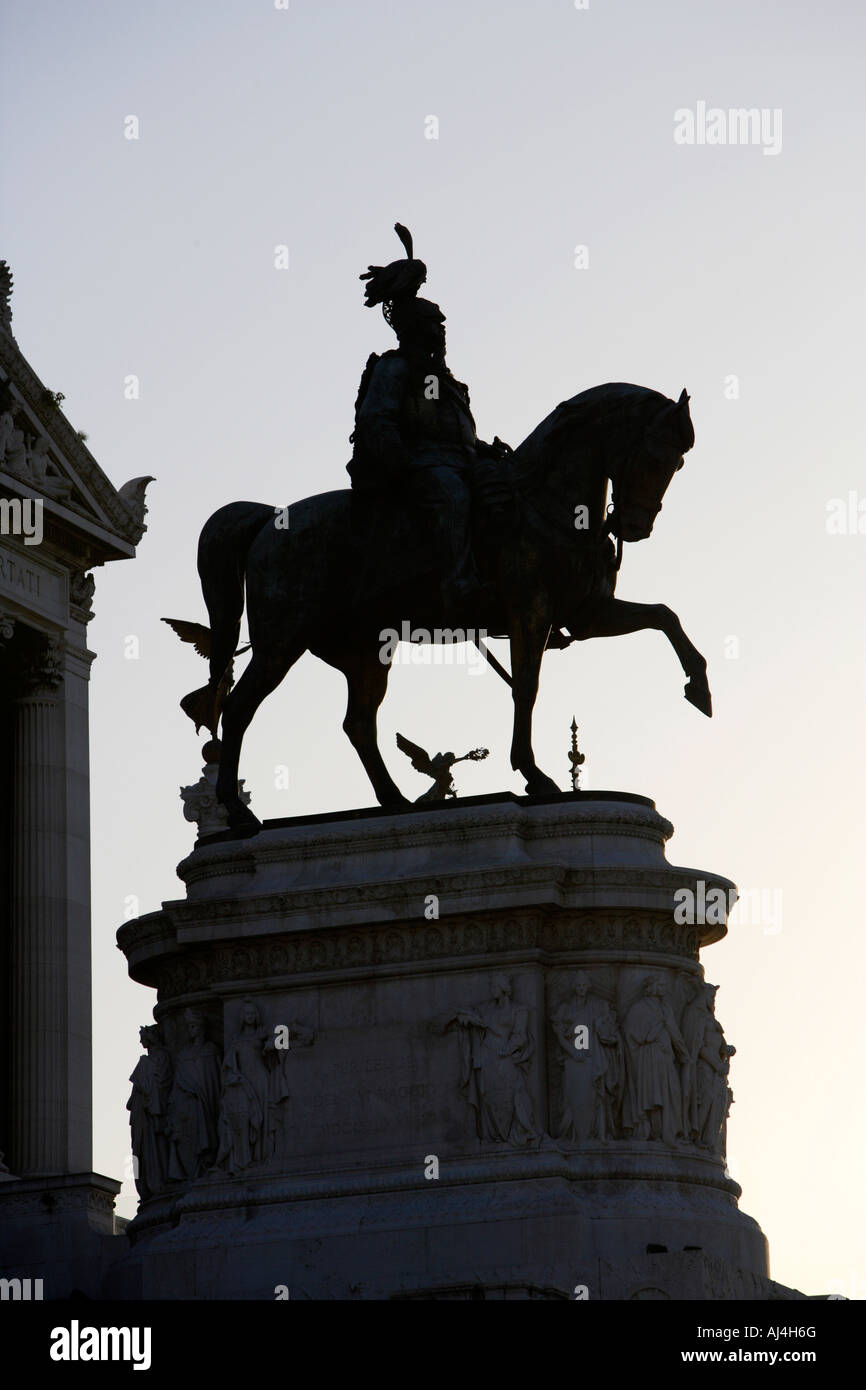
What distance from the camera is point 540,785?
38594 mm

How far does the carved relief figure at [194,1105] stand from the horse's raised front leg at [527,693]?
447 cm

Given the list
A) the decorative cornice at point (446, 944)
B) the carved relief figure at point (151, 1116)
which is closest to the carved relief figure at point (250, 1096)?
the decorative cornice at point (446, 944)

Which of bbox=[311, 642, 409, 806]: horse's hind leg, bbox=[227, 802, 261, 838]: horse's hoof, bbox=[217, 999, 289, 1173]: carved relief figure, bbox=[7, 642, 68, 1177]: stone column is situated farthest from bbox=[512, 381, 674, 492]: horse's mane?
bbox=[7, 642, 68, 1177]: stone column

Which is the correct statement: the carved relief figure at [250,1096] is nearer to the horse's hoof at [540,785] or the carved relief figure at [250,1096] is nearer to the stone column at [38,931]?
the horse's hoof at [540,785]

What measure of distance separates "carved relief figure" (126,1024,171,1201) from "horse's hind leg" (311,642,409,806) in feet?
12.7

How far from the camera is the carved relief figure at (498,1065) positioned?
36.4 meters

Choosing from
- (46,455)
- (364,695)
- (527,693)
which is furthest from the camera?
(46,455)

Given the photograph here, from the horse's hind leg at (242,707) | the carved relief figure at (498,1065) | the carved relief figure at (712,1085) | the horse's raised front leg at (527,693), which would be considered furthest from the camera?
the horse's hind leg at (242,707)

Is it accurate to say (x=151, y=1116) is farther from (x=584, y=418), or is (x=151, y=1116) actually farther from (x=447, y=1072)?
(x=584, y=418)

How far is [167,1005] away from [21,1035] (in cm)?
2744

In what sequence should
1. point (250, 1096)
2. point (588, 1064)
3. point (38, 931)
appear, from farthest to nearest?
point (38, 931) → point (250, 1096) → point (588, 1064)

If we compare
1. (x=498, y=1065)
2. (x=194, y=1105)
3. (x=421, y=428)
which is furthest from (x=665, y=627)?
(x=194, y=1105)

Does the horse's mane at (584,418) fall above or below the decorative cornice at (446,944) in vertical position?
above

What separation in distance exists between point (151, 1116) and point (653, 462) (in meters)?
8.99
